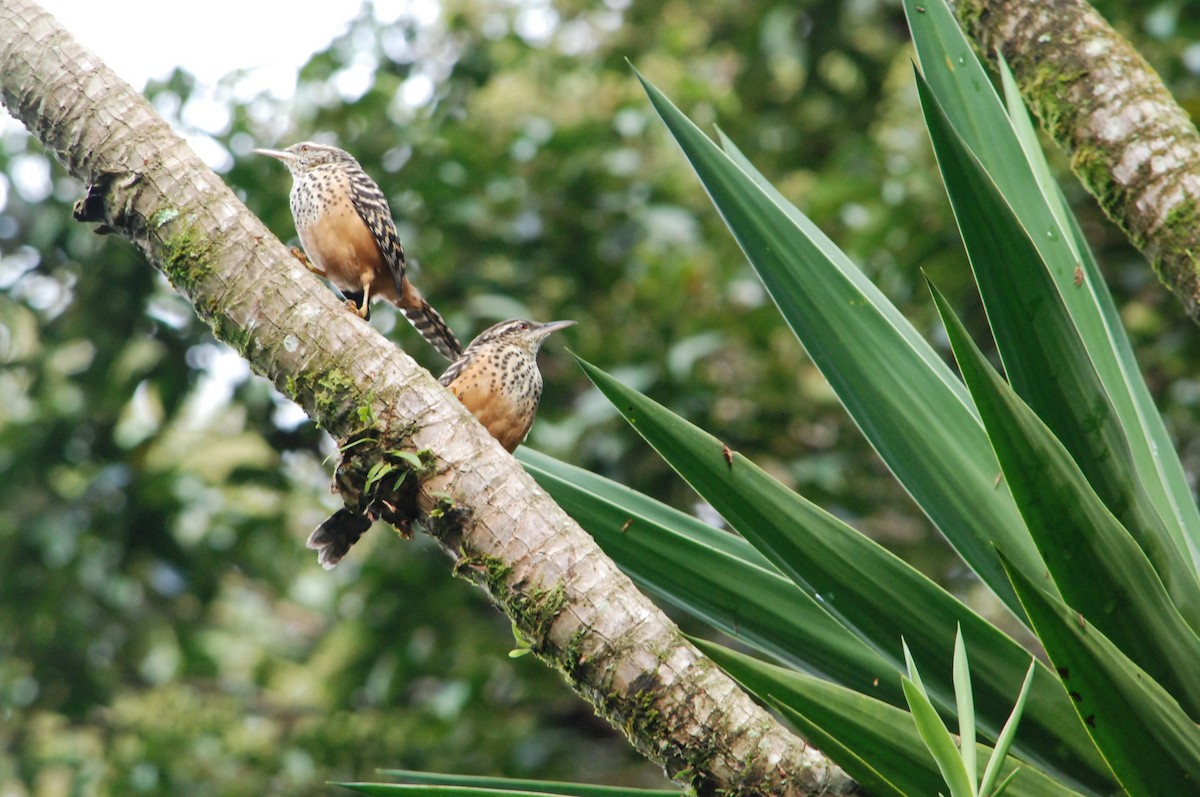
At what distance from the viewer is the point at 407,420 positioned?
1727mm

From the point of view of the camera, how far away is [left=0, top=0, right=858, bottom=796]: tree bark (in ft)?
5.09

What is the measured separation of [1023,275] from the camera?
165 centimetres

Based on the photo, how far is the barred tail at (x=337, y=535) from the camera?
8.59ft

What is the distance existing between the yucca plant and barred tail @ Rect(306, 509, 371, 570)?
2.35 feet

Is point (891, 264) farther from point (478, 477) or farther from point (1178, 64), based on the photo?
point (478, 477)

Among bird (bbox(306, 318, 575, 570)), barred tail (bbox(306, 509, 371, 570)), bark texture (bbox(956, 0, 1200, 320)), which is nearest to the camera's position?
bark texture (bbox(956, 0, 1200, 320))

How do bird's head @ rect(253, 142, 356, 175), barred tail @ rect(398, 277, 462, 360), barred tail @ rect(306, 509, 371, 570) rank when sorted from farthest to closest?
bird's head @ rect(253, 142, 356, 175), barred tail @ rect(398, 277, 462, 360), barred tail @ rect(306, 509, 371, 570)

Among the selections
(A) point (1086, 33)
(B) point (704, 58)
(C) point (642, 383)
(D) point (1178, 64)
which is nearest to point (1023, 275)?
(A) point (1086, 33)

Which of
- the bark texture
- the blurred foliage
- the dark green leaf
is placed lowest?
the blurred foliage

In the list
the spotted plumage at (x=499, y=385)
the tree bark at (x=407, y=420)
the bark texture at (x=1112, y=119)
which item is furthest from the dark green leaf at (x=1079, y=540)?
the spotted plumage at (x=499, y=385)

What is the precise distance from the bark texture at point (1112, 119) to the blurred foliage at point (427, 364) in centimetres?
134

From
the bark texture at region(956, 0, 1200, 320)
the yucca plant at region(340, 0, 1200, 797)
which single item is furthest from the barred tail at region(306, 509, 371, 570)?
the bark texture at region(956, 0, 1200, 320)

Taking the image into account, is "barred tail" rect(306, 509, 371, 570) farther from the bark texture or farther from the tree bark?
the bark texture

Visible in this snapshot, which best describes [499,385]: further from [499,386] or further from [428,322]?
[428,322]
